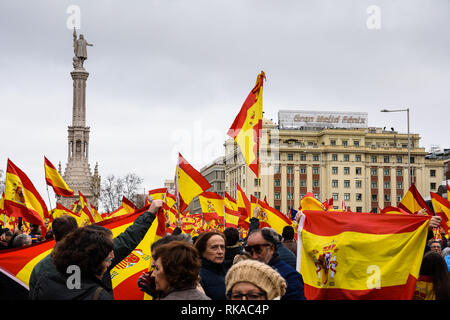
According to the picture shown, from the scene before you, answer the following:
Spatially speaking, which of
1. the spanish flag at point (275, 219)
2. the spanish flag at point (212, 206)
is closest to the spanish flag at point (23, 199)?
the spanish flag at point (275, 219)

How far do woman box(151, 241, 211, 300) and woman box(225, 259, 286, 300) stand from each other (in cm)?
21

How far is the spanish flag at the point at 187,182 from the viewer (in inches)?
482

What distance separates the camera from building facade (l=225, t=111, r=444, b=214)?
329ft

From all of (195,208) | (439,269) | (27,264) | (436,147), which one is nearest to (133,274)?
(27,264)

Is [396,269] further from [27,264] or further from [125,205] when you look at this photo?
[125,205]

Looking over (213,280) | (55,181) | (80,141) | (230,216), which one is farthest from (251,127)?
(80,141)

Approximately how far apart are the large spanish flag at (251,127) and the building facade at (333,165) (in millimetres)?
86020

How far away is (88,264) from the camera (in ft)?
13.9

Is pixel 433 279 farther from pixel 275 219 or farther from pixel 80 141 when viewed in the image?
pixel 80 141

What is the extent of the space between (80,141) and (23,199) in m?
46.7

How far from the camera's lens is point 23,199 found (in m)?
14.2

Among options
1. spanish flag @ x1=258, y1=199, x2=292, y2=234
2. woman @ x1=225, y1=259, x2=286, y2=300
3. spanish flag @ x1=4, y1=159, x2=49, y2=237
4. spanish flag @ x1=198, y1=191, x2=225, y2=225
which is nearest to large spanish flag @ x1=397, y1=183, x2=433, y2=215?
spanish flag @ x1=258, y1=199, x2=292, y2=234

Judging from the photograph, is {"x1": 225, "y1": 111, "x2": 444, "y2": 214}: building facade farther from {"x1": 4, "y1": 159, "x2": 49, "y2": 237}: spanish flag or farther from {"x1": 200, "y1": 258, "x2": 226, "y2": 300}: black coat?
{"x1": 200, "y1": 258, "x2": 226, "y2": 300}: black coat

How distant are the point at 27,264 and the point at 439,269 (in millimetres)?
4186
